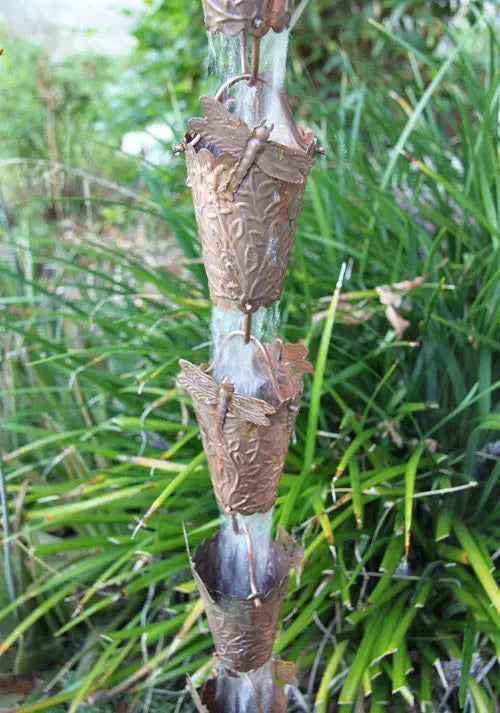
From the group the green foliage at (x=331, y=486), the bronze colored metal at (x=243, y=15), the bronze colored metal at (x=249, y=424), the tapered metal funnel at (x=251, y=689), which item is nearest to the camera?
the bronze colored metal at (x=243, y=15)

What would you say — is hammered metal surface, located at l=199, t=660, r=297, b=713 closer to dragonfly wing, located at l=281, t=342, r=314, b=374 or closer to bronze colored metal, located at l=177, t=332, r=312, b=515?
bronze colored metal, located at l=177, t=332, r=312, b=515

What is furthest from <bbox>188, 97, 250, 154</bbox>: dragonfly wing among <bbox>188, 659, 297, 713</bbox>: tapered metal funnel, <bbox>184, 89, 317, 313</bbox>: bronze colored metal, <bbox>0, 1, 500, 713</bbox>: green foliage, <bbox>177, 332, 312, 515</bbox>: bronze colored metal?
<bbox>188, 659, 297, 713</bbox>: tapered metal funnel

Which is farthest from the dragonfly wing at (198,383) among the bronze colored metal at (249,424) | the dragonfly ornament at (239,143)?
the dragonfly ornament at (239,143)

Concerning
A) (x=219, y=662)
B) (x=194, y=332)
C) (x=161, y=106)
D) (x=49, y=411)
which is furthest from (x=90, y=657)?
(x=161, y=106)

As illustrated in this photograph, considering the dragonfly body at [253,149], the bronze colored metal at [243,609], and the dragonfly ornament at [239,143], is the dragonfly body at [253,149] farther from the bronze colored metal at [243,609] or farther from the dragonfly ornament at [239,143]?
the bronze colored metal at [243,609]

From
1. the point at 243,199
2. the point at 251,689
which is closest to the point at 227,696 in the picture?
the point at 251,689

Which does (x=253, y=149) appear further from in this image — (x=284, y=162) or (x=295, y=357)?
(x=295, y=357)
